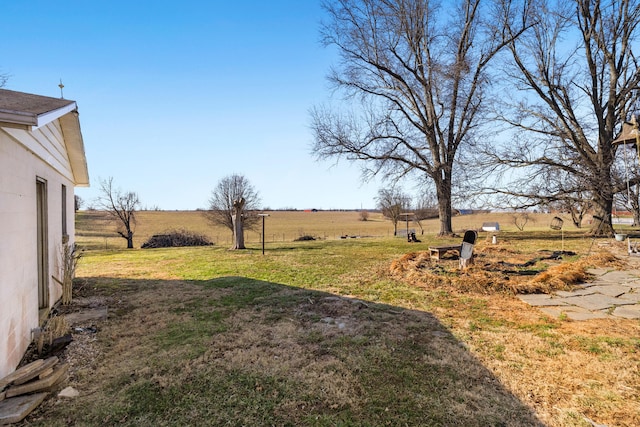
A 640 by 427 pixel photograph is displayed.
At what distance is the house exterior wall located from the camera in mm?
2904

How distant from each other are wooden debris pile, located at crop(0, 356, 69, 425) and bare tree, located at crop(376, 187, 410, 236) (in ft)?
76.8

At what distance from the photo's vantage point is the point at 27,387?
2.60 metres

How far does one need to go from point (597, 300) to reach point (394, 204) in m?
21.3

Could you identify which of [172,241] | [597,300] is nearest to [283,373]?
[597,300]

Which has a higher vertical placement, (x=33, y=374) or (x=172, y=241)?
(x=33, y=374)

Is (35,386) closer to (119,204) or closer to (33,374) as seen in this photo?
(33,374)

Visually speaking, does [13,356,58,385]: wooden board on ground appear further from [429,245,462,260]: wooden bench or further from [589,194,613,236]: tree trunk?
[589,194,613,236]: tree trunk

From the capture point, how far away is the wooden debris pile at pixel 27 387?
2.33 m

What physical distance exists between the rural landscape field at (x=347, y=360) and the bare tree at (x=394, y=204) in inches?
767

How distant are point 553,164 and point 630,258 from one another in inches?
245

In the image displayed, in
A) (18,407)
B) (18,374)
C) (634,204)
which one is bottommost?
(18,407)

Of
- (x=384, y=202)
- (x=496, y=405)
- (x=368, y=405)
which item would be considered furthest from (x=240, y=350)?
(x=384, y=202)

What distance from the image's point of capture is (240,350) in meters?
3.53

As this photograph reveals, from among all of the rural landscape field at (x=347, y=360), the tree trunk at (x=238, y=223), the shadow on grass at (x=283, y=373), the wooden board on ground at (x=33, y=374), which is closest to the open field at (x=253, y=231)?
the tree trunk at (x=238, y=223)
